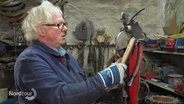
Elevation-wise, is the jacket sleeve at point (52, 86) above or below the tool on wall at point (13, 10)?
below

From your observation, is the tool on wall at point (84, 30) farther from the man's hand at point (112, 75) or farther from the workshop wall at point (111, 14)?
the man's hand at point (112, 75)

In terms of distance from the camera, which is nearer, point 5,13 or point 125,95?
point 125,95

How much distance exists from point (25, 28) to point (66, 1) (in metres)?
2.31

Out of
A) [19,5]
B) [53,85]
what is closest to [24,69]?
[53,85]

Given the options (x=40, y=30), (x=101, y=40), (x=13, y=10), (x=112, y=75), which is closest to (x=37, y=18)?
(x=40, y=30)

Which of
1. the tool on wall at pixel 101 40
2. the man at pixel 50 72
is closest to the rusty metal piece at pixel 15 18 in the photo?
the tool on wall at pixel 101 40

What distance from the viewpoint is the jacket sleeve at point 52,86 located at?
105 centimetres

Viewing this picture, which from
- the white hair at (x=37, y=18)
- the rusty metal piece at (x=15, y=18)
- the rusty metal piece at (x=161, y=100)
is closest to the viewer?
the white hair at (x=37, y=18)

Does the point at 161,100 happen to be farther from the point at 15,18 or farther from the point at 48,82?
the point at 15,18

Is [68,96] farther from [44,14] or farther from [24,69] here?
[44,14]

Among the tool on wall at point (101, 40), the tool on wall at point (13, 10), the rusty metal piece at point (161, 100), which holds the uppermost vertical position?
the tool on wall at point (13, 10)

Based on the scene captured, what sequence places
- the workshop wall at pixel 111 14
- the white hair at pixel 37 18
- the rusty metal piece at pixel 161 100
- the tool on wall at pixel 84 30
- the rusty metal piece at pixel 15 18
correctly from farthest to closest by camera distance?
1. the workshop wall at pixel 111 14
2. the tool on wall at pixel 84 30
3. the rusty metal piece at pixel 15 18
4. the rusty metal piece at pixel 161 100
5. the white hair at pixel 37 18

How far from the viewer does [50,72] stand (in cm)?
113

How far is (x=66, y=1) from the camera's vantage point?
3549 mm
